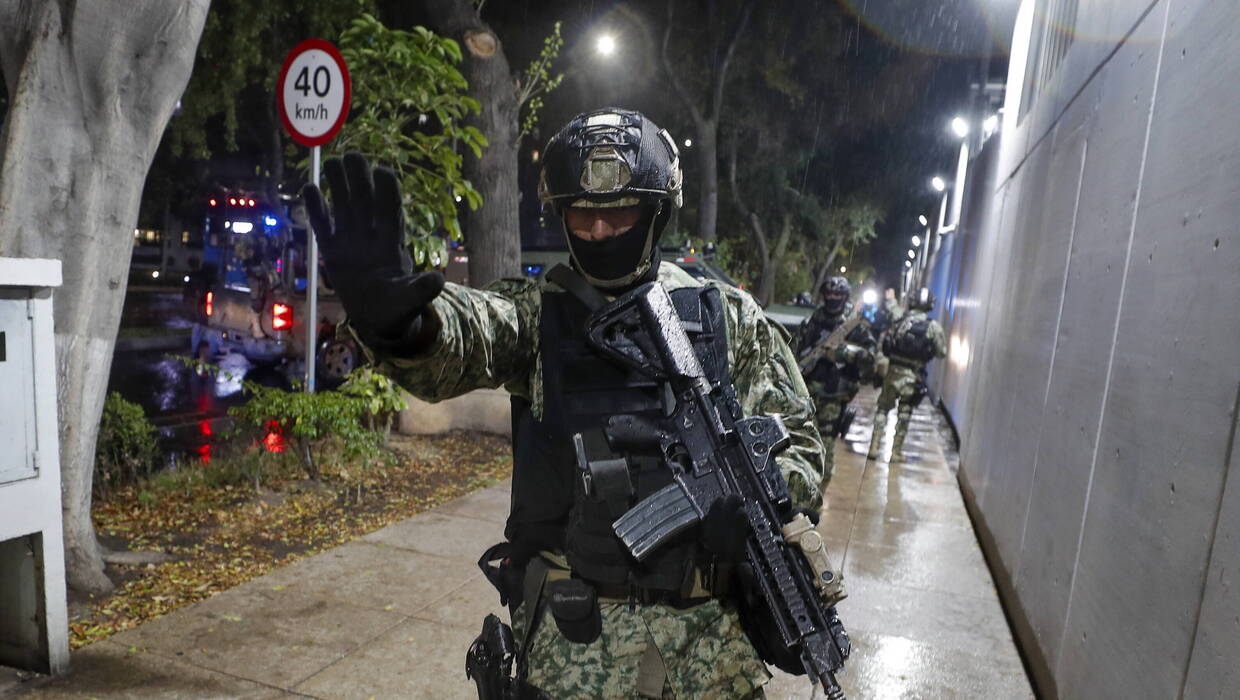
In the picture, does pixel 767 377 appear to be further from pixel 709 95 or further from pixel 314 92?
pixel 709 95

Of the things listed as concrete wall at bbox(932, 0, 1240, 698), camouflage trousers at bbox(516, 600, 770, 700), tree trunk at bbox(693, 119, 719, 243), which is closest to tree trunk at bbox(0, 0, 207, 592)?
camouflage trousers at bbox(516, 600, 770, 700)

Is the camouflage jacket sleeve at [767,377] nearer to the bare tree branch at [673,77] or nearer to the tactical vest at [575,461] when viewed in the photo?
the tactical vest at [575,461]

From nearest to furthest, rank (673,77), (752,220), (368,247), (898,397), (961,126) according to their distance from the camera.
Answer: (368,247) < (898,397) < (961,126) < (673,77) < (752,220)

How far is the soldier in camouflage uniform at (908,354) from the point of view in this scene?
26.8 feet

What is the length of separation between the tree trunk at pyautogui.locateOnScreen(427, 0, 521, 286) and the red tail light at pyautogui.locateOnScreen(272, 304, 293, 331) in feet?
8.69

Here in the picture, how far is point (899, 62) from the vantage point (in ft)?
62.6

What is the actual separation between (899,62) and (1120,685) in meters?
19.0

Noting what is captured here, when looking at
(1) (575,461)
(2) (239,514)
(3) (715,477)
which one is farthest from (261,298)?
(3) (715,477)

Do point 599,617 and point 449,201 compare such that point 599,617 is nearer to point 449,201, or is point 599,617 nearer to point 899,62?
point 449,201

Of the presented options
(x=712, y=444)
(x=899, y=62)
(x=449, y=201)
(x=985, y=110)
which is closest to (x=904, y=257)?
(x=899, y=62)

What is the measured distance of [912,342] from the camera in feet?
26.9

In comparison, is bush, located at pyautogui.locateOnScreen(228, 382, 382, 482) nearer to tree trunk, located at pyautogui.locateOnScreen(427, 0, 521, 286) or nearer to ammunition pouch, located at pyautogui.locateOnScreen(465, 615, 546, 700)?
tree trunk, located at pyautogui.locateOnScreen(427, 0, 521, 286)

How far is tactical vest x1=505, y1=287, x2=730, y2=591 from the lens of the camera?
183 centimetres

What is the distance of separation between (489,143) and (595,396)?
245 inches
